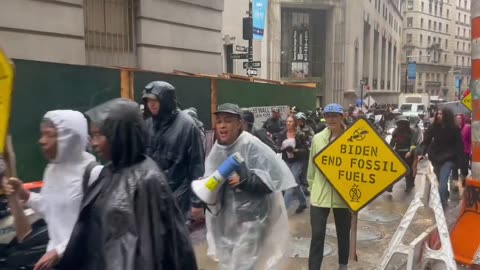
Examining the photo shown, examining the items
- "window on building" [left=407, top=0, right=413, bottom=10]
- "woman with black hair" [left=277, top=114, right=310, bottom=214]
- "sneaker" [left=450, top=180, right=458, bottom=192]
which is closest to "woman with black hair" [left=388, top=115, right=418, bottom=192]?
"sneaker" [left=450, top=180, right=458, bottom=192]

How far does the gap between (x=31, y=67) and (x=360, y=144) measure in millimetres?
3875

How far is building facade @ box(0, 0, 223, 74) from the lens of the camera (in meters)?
9.18

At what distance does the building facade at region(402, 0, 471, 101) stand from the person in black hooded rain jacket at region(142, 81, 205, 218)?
95.7m

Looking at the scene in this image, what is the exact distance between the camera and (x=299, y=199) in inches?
349

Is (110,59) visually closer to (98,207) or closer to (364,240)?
(364,240)

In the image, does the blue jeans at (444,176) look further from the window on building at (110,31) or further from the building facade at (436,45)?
the building facade at (436,45)

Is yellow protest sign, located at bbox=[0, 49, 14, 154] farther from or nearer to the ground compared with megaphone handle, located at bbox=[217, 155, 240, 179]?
farther from the ground

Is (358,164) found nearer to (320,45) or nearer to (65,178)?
(65,178)

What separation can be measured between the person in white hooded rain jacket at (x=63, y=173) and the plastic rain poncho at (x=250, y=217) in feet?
4.33

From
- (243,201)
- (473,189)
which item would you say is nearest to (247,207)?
(243,201)

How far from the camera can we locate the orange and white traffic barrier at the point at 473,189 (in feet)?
18.9

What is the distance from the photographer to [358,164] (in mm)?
5297

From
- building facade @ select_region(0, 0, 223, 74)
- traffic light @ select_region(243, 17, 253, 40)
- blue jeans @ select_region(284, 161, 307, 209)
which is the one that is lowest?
blue jeans @ select_region(284, 161, 307, 209)

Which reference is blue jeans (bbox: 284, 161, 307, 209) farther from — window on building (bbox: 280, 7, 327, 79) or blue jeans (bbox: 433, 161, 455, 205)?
window on building (bbox: 280, 7, 327, 79)
